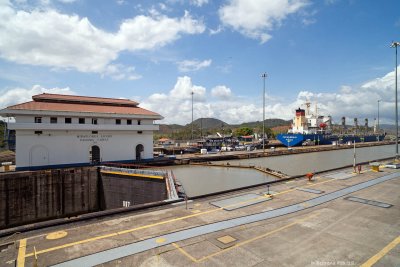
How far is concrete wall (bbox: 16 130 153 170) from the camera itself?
Result: 29.0 meters

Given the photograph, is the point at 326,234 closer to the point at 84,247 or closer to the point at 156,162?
the point at 84,247

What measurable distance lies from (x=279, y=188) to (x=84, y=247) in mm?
15530

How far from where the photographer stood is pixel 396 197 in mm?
17469

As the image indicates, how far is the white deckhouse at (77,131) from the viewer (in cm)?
2897

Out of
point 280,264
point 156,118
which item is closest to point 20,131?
point 156,118

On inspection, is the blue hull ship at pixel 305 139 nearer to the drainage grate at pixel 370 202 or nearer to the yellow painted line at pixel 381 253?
the drainage grate at pixel 370 202

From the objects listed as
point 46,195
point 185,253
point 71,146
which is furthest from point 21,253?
point 71,146

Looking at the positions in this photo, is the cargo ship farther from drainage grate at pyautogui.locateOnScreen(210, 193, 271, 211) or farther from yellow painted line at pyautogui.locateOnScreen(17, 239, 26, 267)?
yellow painted line at pyautogui.locateOnScreen(17, 239, 26, 267)

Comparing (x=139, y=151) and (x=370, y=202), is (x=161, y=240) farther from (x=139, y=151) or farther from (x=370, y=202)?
(x=139, y=151)

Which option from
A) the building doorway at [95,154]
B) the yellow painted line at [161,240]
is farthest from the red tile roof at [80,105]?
the yellow painted line at [161,240]

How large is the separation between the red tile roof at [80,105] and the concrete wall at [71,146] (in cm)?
307

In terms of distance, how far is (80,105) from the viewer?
36.0 m

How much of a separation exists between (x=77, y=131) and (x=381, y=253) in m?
33.2

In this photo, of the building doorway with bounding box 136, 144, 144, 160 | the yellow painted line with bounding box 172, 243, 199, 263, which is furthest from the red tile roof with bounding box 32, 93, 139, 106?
the yellow painted line with bounding box 172, 243, 199, 263
